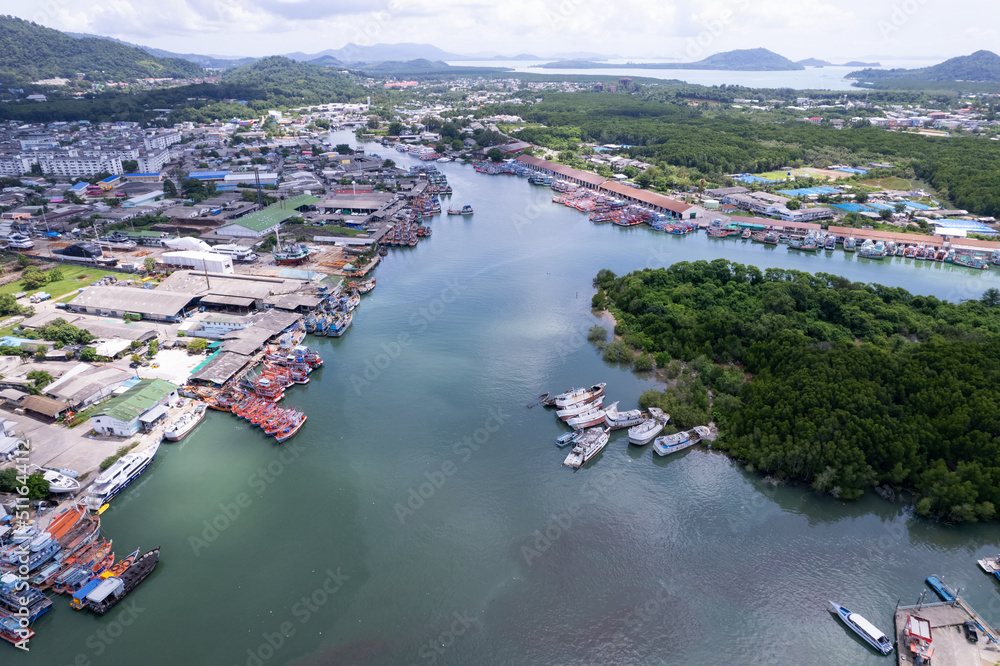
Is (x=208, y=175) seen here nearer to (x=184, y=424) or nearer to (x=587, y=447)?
(x=184, y=424)

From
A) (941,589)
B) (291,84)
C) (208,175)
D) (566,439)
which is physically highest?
(291,84)

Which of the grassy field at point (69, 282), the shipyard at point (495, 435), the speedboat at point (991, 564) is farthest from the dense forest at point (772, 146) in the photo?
the grassy field at point (69, 282)

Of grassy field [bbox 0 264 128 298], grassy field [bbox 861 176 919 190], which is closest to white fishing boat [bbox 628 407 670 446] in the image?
grassy field [bbox 0 264 128 298]

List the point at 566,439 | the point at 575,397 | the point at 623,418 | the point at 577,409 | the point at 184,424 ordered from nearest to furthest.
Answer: the point at 566,439
the point at 184,424
the point at 623,418
the point at 577,409
the point at 575,397

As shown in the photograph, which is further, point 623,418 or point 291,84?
point 291,84

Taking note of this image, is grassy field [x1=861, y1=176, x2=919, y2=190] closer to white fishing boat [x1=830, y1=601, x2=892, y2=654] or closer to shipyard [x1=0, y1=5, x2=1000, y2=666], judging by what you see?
shipyard [x1=0, y1=5, x2=1000, y2=666]

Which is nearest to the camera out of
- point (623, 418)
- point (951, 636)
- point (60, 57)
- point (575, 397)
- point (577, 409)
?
point (951, 636)

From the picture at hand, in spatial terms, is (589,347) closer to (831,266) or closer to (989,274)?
(831,266)

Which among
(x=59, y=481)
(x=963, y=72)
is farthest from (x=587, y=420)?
(x=963, y=72)

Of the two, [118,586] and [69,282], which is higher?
[69,282]
